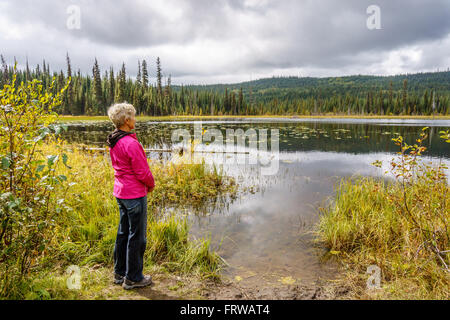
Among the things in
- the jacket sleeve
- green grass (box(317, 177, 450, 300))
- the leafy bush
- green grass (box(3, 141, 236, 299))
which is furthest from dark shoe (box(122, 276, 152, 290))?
green grass (box(317, 177, 450, 300))

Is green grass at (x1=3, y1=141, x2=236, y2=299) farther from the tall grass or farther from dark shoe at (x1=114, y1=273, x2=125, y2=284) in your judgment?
the tall grass

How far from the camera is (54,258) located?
390cm

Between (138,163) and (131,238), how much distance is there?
998mm

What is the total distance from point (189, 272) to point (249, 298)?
1035 mm

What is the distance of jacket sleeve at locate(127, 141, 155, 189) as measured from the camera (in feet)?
10.0

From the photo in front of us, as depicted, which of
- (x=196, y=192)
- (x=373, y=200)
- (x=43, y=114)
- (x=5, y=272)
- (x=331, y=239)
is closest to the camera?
(x=5, y=272)

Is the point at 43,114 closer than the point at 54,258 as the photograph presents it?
Yes

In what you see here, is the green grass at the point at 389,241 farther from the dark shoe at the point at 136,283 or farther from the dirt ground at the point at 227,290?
the dark shoe at the point at 136,283

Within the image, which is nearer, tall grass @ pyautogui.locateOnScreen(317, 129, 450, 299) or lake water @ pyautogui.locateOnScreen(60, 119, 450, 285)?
tall grass @ pyautogui.locateOnScreen(317, 129, 450, 299)

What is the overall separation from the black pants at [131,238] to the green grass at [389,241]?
9.79ft

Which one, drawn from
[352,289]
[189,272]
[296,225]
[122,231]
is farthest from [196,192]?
[352,289]

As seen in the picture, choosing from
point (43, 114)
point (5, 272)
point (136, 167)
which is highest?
point (43, 114)
